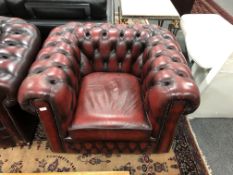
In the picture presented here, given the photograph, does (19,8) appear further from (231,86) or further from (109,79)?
(231,86)

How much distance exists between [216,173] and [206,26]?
141 cm

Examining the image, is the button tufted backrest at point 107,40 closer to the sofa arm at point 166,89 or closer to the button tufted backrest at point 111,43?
the button tufted backrest at point 111,43

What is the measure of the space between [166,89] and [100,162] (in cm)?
84

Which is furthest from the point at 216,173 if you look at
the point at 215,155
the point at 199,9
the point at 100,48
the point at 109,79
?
the point at 199,9

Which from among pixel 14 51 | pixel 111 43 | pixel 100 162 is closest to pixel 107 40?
pixel 111 43

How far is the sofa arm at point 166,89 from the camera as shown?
1182mm

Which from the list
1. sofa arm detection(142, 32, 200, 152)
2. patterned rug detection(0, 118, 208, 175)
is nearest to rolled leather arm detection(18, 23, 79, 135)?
patterned rug detection(0, 118, 208, 175)

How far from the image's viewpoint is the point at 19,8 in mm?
1757

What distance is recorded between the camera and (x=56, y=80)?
47.9 inches

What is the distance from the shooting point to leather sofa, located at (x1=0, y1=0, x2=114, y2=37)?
5.51 feet

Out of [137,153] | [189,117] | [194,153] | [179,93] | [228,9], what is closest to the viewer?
[179,93]

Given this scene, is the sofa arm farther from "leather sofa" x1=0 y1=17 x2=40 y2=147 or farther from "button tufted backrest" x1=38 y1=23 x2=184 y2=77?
"leather sofa" x1=0 y1=17 x2=40 y2=147

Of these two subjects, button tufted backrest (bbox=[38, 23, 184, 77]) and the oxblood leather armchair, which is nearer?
the oxblood leather armchair

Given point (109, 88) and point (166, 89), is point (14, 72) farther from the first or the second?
point (166, 89)
